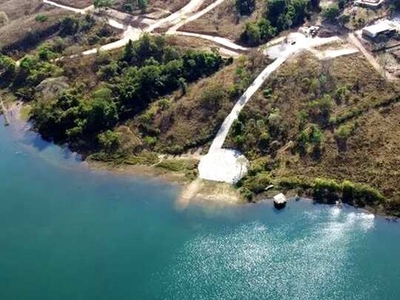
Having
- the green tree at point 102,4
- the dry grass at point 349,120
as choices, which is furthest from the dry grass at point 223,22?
the green tree at point 102,4

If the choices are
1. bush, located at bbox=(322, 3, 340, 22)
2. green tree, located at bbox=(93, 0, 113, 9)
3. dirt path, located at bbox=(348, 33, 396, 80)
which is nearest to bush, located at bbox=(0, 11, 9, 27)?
green tree, located at bbox=(93, 0, 113, 9)

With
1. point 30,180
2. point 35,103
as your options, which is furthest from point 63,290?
point 35,103

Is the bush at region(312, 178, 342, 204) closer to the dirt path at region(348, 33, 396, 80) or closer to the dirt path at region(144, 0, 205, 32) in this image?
the dirt path at region(348, 33, 396, 80)

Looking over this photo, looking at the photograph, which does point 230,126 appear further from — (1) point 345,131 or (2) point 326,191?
(2) point 326,191

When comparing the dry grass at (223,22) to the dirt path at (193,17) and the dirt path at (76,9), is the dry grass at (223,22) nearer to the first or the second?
the dirt path at (193,17)

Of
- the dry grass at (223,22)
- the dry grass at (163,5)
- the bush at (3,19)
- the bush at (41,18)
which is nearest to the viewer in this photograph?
the dry grass at (223,22)
